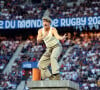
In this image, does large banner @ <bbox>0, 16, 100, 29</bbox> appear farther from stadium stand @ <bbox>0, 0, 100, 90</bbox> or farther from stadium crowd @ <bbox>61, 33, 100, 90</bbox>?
stadium crowd @ <bbox>61, 33, 100, 90</bbox>

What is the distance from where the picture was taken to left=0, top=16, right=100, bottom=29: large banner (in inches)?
1404

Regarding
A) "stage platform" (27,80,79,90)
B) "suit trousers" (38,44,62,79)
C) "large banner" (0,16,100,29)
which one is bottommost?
"stage platform" (27,80,79,90)

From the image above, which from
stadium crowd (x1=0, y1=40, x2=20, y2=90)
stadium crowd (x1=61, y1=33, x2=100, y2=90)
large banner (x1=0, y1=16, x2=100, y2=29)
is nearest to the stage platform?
stadium crowd (x1=61, y1=33, x2=100, y2=90)

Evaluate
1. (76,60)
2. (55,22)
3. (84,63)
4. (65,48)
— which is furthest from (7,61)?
(84,63)

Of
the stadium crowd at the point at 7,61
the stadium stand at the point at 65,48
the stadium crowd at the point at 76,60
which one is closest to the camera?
the stadium crowd at the point at 76,60

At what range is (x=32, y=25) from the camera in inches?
1464

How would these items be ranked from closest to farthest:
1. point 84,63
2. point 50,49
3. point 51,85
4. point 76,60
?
point 51,85
point 50,49
point 84,63
point 76,60

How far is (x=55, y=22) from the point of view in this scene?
36500mm

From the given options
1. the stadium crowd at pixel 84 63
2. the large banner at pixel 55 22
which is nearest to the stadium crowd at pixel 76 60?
the stadium crowd at pixel 84 63

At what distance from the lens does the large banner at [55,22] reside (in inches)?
1404

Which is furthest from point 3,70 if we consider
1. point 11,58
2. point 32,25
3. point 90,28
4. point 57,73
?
point 57,73

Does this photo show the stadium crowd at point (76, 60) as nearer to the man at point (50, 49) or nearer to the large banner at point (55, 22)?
the large banner at point (55, 22)

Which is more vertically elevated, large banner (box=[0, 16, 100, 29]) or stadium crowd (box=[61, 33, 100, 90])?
large banner (box=[0, 16, 100, 29])

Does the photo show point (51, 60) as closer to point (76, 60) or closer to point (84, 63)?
point (84, 63)
